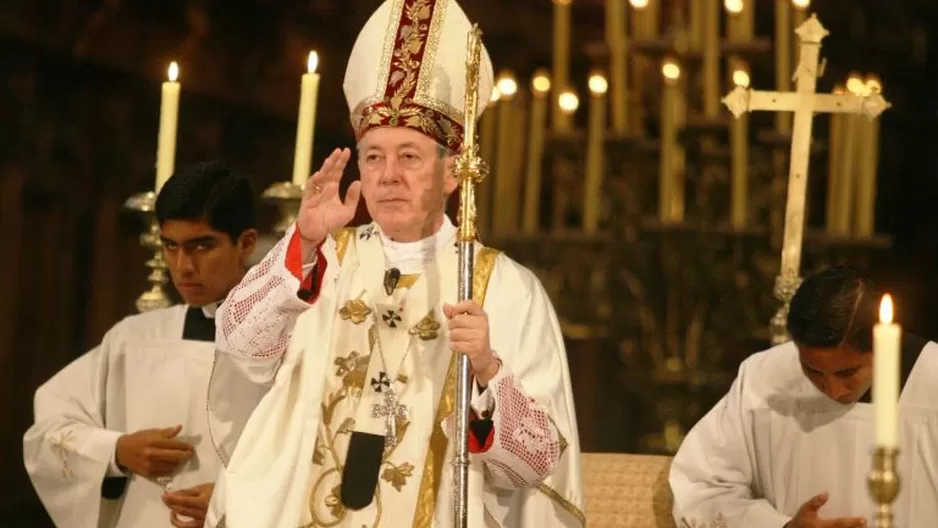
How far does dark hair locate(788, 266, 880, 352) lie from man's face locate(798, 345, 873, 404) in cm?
3

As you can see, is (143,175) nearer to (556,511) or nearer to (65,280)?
(65,280)

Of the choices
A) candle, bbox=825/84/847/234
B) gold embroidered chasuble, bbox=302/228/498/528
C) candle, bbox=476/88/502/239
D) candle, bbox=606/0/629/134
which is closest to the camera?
gold embroidered chasuble, bbox=302/228/498/528

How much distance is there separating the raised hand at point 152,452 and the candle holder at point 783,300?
182 cm

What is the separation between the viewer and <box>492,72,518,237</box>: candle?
7609 millimetres

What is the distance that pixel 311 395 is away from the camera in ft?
15.8

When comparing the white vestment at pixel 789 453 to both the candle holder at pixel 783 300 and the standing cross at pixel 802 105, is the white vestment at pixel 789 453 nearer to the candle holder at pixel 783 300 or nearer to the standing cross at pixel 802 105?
the candle holder at pixel 783 300

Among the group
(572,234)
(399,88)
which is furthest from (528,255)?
(399,88)

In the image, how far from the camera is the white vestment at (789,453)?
17.4ft

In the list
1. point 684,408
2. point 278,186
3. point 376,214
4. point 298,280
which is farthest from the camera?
point 684,408

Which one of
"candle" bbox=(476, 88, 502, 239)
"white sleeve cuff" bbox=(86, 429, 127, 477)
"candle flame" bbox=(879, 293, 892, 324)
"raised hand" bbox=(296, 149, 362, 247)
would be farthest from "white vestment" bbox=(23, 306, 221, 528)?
"candle flame" bbox=(879, 293, 892, 324)

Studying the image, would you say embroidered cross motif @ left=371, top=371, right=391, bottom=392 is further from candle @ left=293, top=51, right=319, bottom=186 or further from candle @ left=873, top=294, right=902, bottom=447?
candle @ left=873, top=294, right=902, bottom=447

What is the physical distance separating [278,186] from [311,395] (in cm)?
94

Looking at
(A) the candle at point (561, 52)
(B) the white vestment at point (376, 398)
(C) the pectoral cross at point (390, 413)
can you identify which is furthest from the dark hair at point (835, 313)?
(A) the candle at point (561, 52)

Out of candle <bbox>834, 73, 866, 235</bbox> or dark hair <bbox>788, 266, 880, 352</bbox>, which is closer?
dark hair <bbox>788, 266, 880, 352</bbox>
